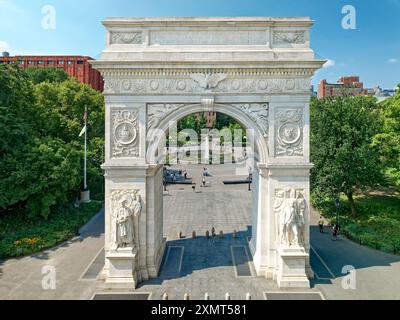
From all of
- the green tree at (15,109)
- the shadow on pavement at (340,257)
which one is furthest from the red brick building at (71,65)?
the shadow on pavement at (340,257)

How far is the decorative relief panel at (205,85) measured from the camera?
1584 cm

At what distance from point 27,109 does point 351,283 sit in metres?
27.4

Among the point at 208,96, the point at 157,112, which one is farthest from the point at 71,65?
the point at 208,96

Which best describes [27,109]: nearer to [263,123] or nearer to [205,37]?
[205,37]

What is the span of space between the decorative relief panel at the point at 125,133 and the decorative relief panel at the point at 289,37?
7.85 m

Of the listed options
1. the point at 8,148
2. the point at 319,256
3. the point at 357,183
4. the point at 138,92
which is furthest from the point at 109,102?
the point at 357,183

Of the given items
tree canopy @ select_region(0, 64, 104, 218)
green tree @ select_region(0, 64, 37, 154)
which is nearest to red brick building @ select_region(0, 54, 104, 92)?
tree canopy @ select_region(0, 64, 104, 218)

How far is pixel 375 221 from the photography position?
25375mm

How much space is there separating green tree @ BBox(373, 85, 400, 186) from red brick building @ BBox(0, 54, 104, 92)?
Answer: 63.5 metres

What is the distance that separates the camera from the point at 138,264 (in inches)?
640

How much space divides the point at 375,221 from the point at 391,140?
6.75 m

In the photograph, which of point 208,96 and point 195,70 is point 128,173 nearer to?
point 208,96

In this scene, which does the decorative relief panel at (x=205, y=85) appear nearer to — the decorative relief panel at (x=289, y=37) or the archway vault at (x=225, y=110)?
the archway vault at (x=225, y=110)

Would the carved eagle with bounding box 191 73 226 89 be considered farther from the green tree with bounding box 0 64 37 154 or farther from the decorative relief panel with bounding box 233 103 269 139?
the green tree with bounding box 0 64 37 154
